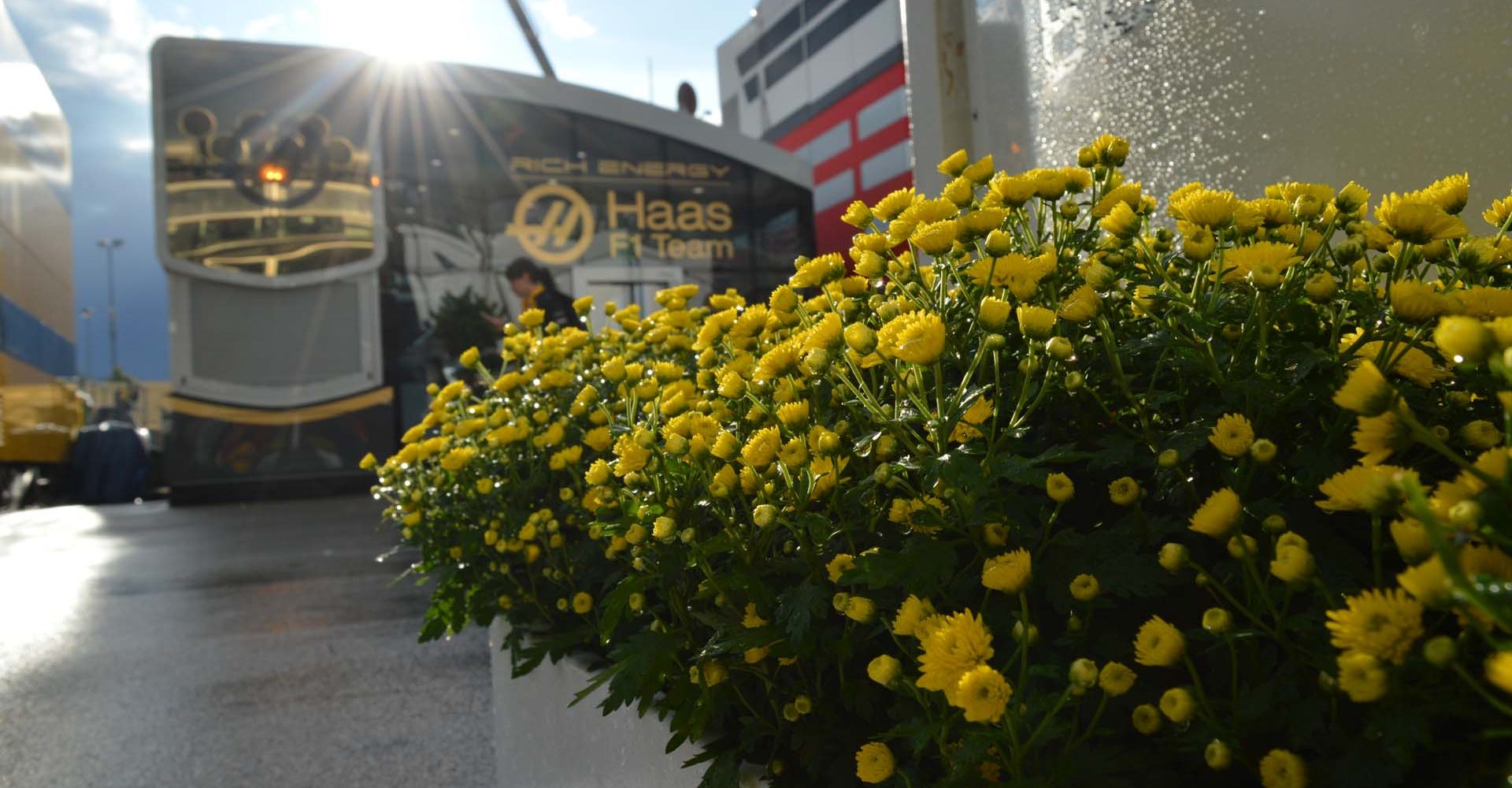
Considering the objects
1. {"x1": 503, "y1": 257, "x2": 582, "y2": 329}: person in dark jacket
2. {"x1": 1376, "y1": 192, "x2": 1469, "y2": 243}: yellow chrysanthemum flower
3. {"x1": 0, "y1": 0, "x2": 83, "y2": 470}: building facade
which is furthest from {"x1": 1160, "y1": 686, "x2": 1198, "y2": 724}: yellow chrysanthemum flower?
{"x1": 0, "y1": 0, "x2": 83, "y2": 470}: building facade

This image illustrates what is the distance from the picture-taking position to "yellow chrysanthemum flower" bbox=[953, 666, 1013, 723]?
2.71 feet

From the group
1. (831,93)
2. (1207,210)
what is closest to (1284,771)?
(1207,210)

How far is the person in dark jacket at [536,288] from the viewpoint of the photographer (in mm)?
13484

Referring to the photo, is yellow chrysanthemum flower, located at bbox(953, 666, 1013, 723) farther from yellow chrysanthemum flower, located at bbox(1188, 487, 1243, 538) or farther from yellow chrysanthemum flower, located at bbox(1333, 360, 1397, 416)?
yellow chrysanthemum flower, located at bbox(1333, 360, 1397, 416)

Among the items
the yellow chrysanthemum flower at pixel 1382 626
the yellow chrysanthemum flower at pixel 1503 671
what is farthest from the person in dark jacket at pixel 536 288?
the yellow chrysanthemum flower at pixel 1503 671

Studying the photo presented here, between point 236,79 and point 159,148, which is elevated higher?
point 236,79

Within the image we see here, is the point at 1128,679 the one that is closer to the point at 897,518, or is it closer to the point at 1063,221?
the point at 897,518

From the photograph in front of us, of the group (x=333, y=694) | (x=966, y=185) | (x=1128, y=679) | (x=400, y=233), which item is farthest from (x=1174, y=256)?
(x=400, y=233)

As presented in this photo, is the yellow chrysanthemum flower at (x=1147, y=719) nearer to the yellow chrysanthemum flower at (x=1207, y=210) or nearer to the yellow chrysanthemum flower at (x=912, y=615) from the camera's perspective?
the yellow chrysanthemum flower at (x=912, y=615)

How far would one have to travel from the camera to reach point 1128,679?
2.82 feet

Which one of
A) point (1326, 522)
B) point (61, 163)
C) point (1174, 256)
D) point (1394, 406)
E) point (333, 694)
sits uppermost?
point (61, 163)

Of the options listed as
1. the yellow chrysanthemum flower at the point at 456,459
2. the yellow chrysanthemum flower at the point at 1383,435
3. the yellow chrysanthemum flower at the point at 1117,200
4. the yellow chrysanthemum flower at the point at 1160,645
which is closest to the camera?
the yellow chrysanthemum flower at the point at 1383,435

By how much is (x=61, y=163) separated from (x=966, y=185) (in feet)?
87.3

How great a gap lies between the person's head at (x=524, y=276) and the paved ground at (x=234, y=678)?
5.90 metres
